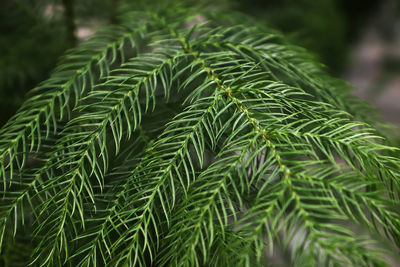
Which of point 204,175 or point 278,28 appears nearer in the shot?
point 204,175

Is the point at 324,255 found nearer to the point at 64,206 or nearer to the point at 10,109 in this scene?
the point at 64,206

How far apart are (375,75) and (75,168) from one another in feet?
13.1

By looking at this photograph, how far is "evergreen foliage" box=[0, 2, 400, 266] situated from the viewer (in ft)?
1.26

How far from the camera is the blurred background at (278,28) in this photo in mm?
899

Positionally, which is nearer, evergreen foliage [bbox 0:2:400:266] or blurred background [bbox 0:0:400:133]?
evergreen foliage [bbox 0:2:400:266]

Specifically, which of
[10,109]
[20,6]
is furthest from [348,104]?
[20,6]

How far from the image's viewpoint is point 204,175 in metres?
0.46

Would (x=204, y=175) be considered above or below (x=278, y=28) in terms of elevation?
above

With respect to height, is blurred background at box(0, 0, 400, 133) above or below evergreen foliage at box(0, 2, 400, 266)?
below

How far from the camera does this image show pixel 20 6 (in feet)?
3.17

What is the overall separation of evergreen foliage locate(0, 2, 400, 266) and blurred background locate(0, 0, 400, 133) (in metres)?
0.28

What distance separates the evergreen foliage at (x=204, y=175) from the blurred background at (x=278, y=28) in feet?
0.93

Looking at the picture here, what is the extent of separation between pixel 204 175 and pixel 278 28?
→ 1.56 metres

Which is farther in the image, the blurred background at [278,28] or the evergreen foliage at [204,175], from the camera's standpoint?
the blurred background at [278,28]
